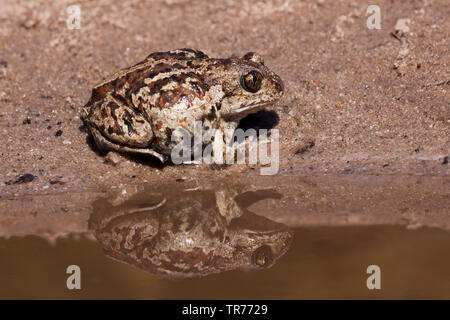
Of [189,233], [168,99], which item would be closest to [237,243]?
[189,233]

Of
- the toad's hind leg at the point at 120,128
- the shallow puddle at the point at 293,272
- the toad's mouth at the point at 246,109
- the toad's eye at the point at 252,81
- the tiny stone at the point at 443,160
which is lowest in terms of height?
the shallow puddle at the point at 293,272

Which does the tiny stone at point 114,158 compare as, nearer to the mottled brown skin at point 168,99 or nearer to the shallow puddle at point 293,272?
the mottled brown skin at point 168,99

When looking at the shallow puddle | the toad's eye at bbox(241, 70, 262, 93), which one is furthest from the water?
the toad's eye at bbox(241, 70, 262, 93)

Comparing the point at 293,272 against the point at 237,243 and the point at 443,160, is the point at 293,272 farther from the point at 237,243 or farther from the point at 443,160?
the point at 443,160

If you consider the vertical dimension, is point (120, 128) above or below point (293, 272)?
A: above

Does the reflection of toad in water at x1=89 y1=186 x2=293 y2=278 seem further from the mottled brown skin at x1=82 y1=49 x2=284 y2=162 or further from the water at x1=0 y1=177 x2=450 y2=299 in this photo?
the mottled brown skin at x1=82 y1=49 x2=284 y2=162

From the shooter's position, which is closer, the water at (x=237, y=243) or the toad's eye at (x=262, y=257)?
the water at (x=237, y=243)

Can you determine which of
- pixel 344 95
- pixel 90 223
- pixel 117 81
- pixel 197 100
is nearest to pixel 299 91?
pixel 344 95

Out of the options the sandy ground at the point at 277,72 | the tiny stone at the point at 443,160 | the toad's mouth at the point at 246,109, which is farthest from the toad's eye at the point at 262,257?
the tiny stone at the point at 443,160
